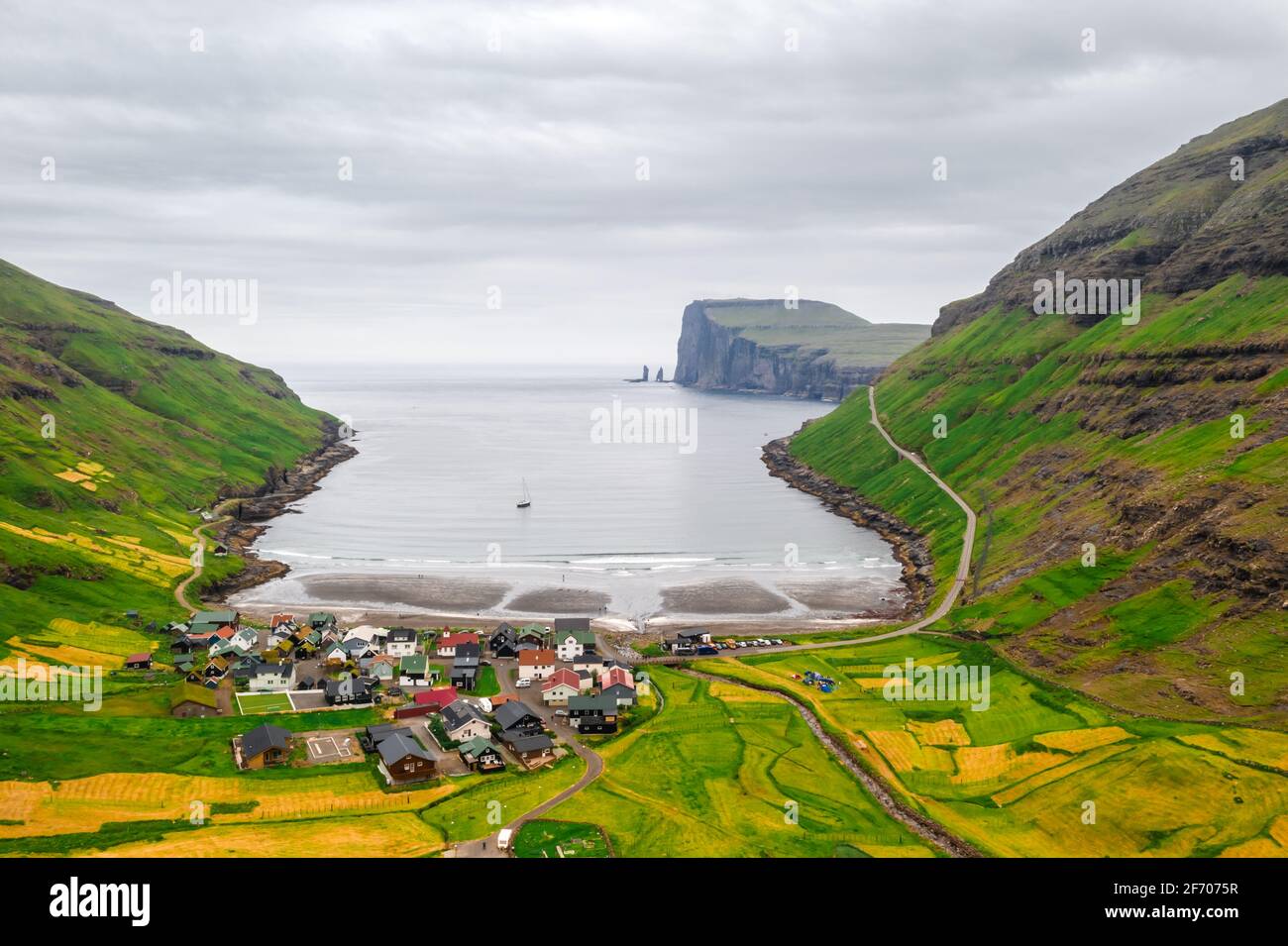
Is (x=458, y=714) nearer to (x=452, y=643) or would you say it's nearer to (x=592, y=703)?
(x=592, y=703)

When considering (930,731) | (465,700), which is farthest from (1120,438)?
(465,700)

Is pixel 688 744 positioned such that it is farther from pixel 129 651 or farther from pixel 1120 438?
pixel 1120 438

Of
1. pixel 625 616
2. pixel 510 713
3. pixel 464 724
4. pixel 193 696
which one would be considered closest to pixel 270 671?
pixel 193 696

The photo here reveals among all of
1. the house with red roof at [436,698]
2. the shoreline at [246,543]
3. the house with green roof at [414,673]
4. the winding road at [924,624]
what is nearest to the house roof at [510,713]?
the house with red roof at [436,698]

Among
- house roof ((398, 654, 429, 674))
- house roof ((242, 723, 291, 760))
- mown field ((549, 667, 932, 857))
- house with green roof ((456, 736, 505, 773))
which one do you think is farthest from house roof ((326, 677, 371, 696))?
mown field ((549, 667, 932, 857))

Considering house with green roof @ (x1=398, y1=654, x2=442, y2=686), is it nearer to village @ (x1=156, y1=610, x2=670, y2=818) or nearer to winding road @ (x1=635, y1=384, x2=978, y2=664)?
village @ (x1=156, y1=610, x2=670, y2=818)

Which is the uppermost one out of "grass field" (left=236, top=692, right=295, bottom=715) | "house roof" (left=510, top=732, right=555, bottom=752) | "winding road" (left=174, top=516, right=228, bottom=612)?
"winding road" (left=174, top=516, right=228, bottom=612)
